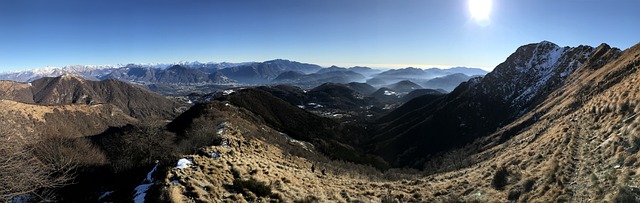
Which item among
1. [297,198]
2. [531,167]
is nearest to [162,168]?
[297,198]

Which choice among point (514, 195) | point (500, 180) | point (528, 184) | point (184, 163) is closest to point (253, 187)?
point (184, 163)

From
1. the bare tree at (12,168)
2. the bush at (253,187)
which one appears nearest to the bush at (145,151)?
Result: the bush at (253,187)

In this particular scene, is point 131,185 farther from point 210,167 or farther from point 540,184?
point 540,184

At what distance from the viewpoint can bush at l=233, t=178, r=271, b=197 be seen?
25786 millimetres

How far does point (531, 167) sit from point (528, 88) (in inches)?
7083

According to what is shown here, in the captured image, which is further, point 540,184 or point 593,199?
point 540,184

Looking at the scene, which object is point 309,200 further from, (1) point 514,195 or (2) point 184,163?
(1) point 514,195

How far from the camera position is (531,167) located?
29.5 m

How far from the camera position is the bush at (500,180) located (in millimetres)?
27125

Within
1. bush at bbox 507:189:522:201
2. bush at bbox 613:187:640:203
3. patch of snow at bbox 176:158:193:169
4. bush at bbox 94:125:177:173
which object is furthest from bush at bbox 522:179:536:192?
bush at bbox 94:125:177:173

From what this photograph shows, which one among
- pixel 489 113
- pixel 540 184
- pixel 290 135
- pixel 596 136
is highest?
pixel 596 136

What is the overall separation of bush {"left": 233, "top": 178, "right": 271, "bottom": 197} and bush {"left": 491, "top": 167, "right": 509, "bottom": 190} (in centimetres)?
1972

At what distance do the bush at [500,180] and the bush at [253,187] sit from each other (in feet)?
64.7

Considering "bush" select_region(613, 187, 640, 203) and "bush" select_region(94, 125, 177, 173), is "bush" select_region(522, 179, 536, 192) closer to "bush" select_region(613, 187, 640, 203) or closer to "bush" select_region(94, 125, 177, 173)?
"bush" select_region(613, 187, 640, 203)
